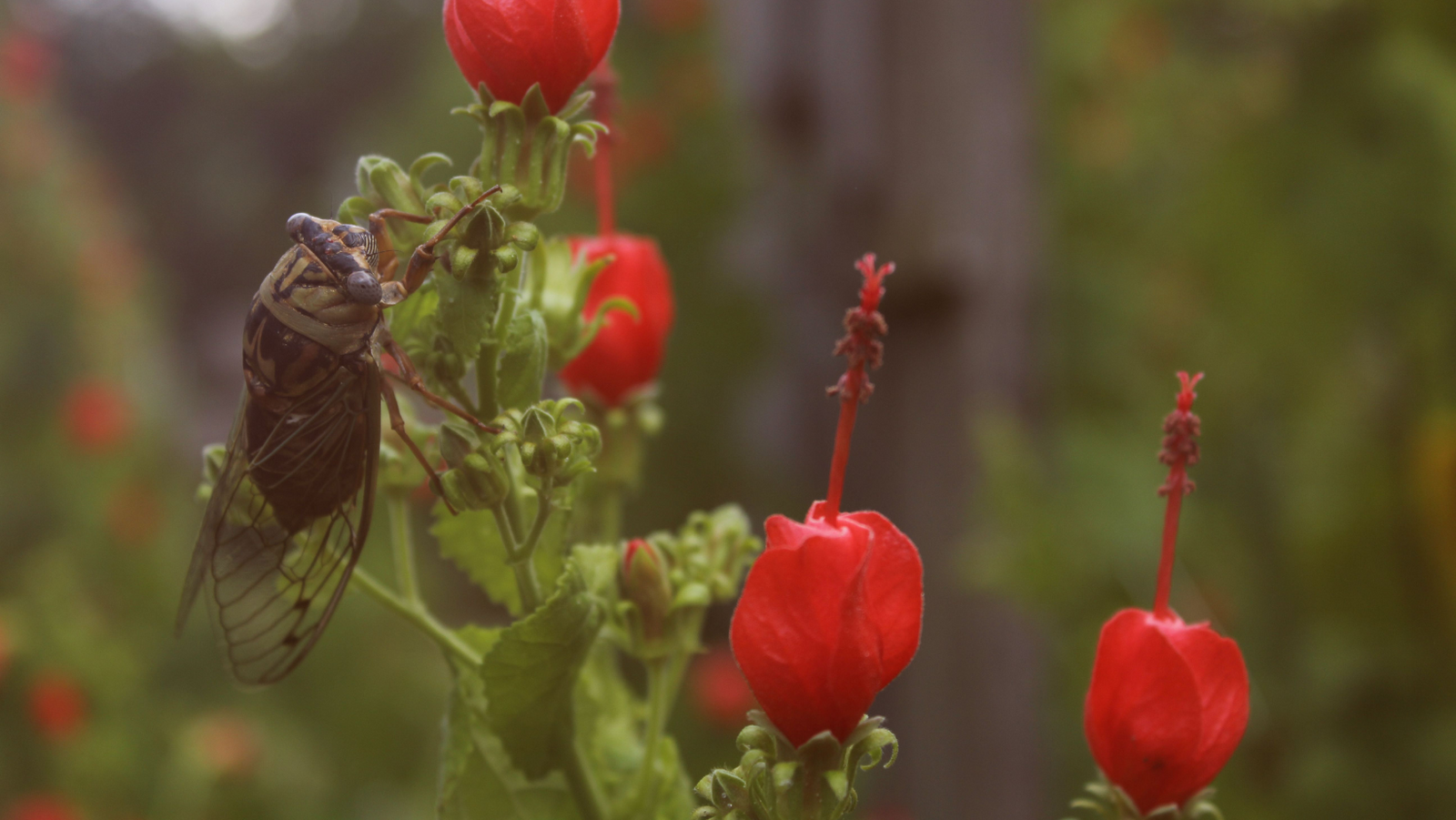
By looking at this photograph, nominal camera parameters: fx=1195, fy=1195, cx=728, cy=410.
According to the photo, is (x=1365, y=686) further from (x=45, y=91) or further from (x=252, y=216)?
(x=252, y=216)

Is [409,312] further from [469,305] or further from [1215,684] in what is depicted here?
[1215,684]

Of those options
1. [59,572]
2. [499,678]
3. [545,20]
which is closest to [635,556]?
[499,678]

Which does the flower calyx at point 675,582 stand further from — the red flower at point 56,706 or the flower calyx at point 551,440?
the red flower at point 56,706

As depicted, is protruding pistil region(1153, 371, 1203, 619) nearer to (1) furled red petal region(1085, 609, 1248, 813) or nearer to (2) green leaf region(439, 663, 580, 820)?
(1) furled red petal region(1085, 609, 1248, 813)

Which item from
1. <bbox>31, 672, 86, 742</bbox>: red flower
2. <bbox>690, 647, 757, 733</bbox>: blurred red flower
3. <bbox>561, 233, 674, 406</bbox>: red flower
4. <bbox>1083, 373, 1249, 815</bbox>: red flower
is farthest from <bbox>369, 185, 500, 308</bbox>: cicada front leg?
<bbox>31, 672, 86, 742</bbox>: red flower

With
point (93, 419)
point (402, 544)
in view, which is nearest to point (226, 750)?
point (93, 419)
